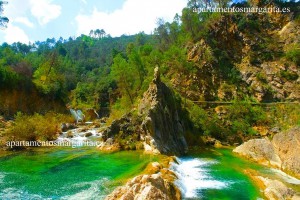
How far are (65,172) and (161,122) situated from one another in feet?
41.5

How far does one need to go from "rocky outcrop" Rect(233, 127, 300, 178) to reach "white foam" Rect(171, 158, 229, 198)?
17.2 feet

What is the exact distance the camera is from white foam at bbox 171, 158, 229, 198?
1776 centimetres

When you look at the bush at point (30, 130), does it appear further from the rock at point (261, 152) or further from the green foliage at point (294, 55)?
the green foliage at point (294, 55)

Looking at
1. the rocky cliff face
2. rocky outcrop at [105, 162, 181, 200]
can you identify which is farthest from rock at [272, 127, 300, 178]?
the rocky cliff face

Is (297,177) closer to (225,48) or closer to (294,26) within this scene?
(225,48)

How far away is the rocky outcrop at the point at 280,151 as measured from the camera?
929 inches

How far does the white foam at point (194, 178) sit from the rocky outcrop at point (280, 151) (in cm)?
526

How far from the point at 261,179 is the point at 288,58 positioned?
1714 inches

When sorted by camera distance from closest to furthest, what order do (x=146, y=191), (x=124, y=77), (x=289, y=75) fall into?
(x=146, y=191), (x=124, y=77), (x=289, y=75)

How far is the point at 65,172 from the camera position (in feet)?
68.8

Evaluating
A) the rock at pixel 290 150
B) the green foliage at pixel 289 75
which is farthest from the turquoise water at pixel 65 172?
the green foliage at pixel 289 75

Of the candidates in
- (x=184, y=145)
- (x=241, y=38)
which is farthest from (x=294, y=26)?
(x=184, y=145)

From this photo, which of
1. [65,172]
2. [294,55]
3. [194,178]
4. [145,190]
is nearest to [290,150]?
[194,178]

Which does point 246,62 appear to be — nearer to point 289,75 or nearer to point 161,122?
point 289,75
